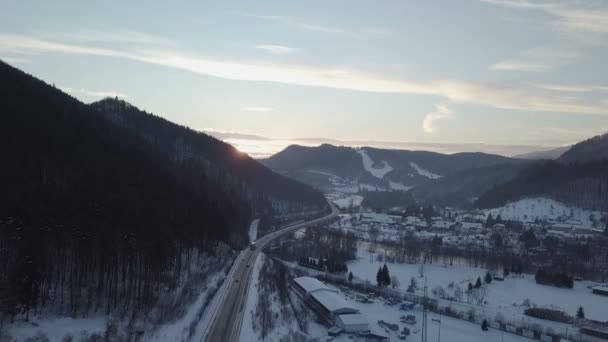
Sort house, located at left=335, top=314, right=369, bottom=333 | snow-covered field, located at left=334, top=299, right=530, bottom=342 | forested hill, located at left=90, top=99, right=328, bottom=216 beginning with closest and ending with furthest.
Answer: house, located at left=335, top=314, right=369, bottom=333
snow-covered field, located at left=334, top=299, right=530, bottom=342
forested hill, located at left=90, top=99, right=328, bottom=216

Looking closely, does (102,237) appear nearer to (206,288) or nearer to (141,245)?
(141,245)

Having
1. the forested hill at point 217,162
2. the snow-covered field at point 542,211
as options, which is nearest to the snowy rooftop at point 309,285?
the forested hill at point 217,162

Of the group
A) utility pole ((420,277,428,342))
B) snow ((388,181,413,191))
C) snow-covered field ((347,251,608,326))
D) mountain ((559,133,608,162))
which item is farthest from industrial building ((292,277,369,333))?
snow ((388,181,413,191))

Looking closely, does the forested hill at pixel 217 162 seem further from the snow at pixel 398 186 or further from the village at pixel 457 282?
the snow at pixel 398 186

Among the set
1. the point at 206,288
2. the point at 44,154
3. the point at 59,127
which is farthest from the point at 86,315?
the point at 59,127

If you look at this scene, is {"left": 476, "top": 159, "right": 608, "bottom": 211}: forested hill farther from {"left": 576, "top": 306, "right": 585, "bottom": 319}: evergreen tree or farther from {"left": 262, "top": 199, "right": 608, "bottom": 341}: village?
{"left": 576, "top": 306, "right": 585, "bottom": 319}: evergreen tree

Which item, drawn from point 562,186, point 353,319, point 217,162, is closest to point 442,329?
point 353,319

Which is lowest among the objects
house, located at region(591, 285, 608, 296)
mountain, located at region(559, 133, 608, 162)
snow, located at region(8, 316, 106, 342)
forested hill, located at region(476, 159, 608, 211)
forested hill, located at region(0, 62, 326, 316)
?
house, located at region(591, 285, 608, 296)
